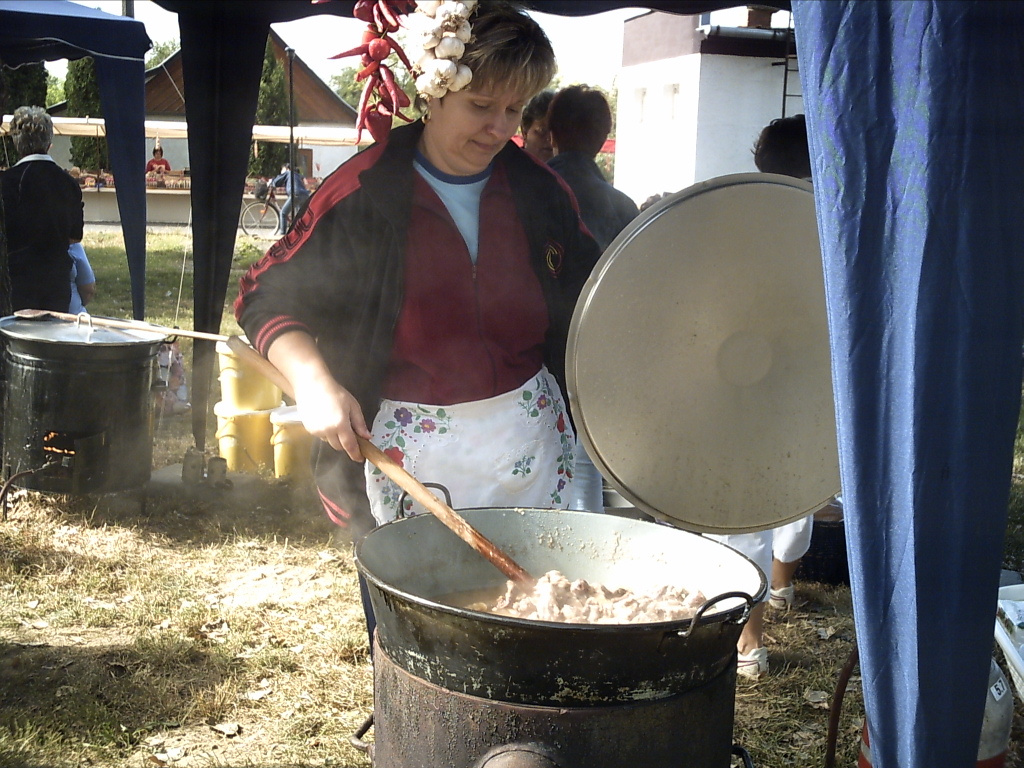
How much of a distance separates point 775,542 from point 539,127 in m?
2.27

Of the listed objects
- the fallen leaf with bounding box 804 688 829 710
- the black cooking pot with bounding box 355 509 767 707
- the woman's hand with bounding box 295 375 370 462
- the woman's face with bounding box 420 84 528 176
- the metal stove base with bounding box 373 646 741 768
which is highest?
the woman's face with bounding box 420 84 528 176

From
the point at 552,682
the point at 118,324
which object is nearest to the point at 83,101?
the point at 118,324

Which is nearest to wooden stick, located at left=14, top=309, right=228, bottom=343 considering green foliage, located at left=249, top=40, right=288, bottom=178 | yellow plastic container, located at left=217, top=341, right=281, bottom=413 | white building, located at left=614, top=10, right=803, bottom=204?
yellow plastic container, located at left=217, top=341, right=281, bottom=413

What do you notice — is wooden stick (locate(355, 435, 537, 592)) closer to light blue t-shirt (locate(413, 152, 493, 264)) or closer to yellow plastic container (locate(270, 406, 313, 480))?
light blue t-shirt (locate(413, 152, 493, 264))

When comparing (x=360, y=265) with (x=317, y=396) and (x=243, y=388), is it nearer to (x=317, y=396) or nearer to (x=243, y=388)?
(x=317, y=396)

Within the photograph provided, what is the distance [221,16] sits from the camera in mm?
4109

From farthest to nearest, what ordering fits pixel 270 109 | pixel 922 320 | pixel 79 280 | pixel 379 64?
1. pixel 270 109
2. pixel 79 280
3. pixel 379 64
4. pixel 922 320

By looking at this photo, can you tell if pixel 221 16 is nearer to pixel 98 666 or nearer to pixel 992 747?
pixel 98 666

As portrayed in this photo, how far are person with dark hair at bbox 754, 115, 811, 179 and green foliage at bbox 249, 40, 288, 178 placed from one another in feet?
7.80

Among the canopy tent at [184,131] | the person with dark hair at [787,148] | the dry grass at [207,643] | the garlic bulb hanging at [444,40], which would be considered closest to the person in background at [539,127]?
the person with dark hair at [787,148]

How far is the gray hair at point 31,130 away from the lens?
593 cm

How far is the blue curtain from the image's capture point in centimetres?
129

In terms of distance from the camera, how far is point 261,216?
1980 cm

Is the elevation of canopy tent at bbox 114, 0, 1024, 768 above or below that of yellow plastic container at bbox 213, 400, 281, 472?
above
